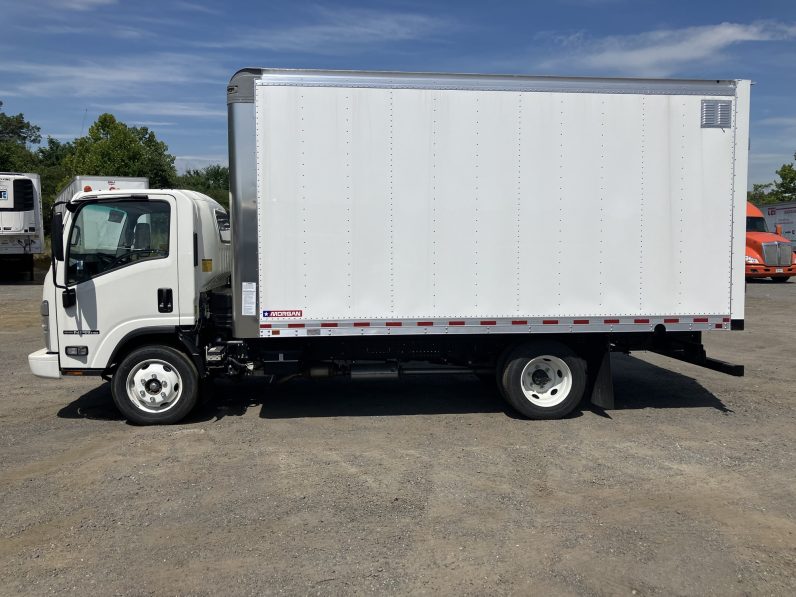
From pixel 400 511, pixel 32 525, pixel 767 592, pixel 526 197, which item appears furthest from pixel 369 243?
pixel 767 592

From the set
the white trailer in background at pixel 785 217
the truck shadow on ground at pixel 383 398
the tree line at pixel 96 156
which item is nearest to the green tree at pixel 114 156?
the tree line at pixel 96 156

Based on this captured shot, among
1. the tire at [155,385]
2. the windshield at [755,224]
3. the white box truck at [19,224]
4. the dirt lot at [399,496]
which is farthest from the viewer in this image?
the windshield at [755,224]

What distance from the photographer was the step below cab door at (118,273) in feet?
21.0

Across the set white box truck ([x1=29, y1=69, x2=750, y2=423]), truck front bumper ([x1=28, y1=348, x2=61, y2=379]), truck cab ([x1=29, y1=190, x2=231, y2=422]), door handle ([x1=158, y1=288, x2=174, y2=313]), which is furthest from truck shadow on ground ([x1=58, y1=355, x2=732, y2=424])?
door handle ([x1=158, y1=288, x2=174, y2=313])

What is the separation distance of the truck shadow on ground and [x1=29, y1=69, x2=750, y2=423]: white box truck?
32.8 inches

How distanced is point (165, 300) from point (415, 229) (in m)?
2.57

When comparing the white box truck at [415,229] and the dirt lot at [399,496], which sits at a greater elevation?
the white box truck at [415,229]

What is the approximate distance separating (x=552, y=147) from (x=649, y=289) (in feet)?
5.70

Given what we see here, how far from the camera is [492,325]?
6.46 metres

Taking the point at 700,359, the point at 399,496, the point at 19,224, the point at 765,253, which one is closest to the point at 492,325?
the point at 399,496

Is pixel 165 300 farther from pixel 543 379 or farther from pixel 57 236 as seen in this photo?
pixel 543 379

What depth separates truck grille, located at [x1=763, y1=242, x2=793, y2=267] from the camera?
21.8m

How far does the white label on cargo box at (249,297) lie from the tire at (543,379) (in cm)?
265

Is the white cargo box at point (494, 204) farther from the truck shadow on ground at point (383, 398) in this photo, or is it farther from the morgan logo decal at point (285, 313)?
the truck shadow on ground at point (383, 398)
